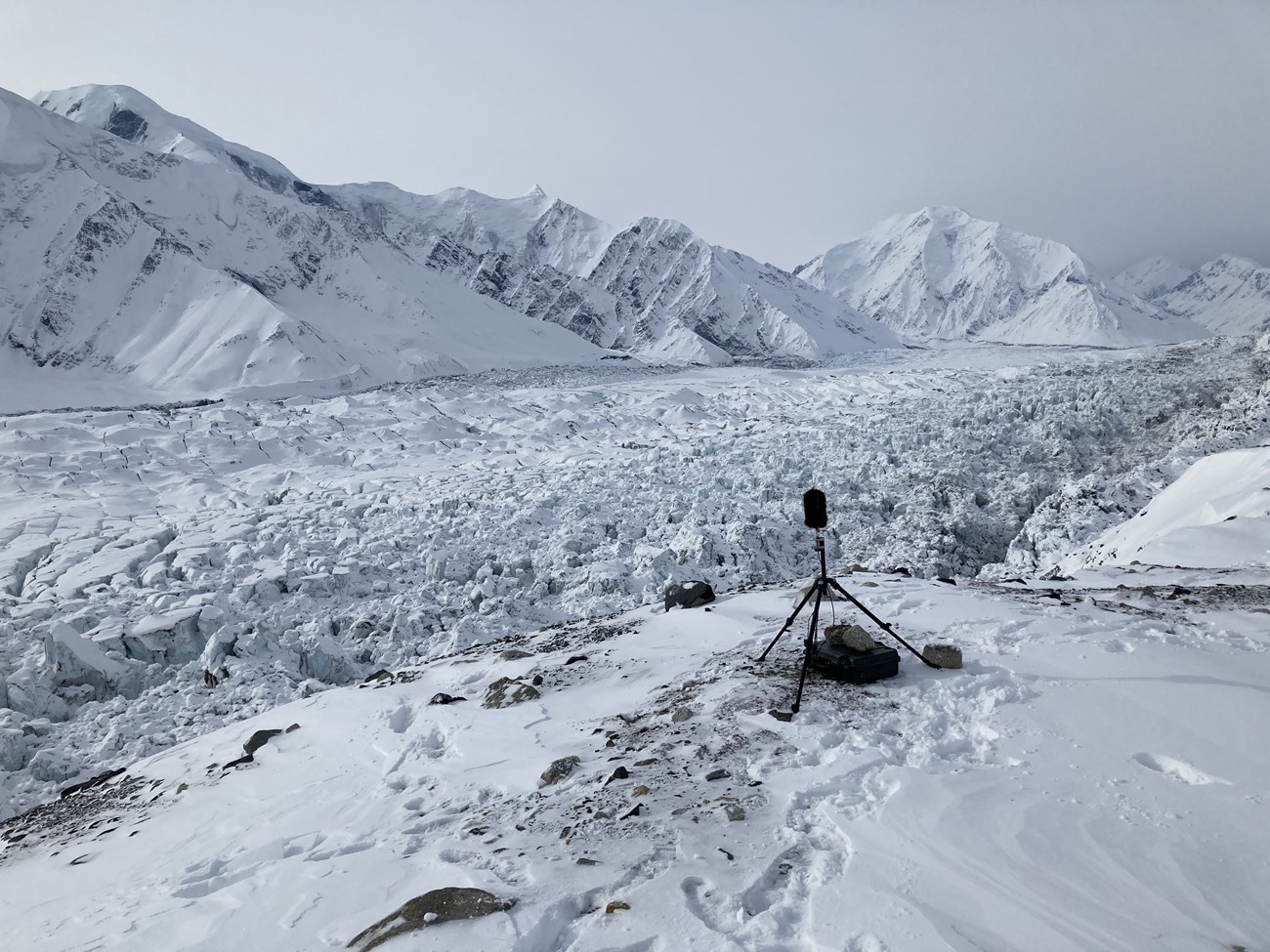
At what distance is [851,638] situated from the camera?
5.68 meters

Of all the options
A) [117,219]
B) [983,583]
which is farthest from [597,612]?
[117,219]

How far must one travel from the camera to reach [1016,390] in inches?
1143

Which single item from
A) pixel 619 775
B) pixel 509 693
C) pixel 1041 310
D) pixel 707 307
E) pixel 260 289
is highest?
pixel 1041 310

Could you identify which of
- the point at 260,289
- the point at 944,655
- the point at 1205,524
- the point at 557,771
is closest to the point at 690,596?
the point at 944,655

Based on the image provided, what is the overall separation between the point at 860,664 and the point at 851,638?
0.27 meters

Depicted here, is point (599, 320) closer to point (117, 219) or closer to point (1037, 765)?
point (117, 219)

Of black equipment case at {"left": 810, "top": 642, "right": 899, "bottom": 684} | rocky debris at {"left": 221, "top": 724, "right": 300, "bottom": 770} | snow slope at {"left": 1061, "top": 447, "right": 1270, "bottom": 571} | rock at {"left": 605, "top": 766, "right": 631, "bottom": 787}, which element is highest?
snow slope at {"left": 1061, "top": 447, "right": 1270, "bottom": 571}

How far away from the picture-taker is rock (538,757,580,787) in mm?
5023

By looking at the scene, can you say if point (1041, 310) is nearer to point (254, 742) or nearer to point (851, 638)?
point (851, 638)

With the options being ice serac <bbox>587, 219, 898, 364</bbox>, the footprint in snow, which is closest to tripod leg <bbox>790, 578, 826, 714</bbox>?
the footprint in snow

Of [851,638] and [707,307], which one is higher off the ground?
[707,307]

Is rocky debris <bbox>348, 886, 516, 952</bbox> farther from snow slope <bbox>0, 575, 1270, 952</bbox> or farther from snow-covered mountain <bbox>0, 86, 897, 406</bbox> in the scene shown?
snow-covered mountain <bbox>0, 86, 897, 406</bbox>

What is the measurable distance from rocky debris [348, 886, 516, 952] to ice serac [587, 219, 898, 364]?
86.6 m

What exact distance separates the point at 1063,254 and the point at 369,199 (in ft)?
582
